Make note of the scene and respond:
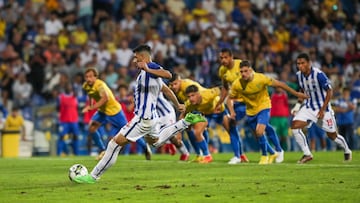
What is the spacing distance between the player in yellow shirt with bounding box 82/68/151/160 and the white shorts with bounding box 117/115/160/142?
24.0 ft

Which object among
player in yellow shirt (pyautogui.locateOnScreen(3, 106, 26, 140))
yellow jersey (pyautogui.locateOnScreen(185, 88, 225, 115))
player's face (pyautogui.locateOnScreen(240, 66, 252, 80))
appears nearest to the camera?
player's face (pyautogui.locateOnScreen(240, 66, 252, 80))

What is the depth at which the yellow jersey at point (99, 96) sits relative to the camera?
23.5 m

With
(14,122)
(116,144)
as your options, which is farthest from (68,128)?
(116,144)

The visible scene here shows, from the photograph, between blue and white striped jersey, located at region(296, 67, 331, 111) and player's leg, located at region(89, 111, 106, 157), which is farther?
player's leg, located at region(89, 111, 106, 157)

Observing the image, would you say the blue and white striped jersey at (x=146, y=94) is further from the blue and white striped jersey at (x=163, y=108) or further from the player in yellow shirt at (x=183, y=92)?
the blue and white striped jersey at (x=163, y=108)

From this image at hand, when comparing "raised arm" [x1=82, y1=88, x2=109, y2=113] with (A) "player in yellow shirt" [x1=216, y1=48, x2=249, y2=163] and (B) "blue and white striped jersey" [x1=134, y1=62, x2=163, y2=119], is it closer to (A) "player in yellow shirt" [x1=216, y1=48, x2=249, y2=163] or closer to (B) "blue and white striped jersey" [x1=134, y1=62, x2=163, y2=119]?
(A) "player in yellow shirt" [x1=216, y1=48, x2=249, y2=163]

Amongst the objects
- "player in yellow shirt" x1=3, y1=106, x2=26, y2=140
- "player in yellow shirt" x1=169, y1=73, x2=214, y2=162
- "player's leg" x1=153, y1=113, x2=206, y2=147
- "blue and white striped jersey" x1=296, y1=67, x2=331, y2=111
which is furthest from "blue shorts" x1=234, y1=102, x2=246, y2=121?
"player in yellow shirt" x1=3, y1=106, x2=26, y2=140

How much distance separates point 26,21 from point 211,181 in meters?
17.0

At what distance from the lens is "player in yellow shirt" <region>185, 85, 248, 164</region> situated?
21.0m

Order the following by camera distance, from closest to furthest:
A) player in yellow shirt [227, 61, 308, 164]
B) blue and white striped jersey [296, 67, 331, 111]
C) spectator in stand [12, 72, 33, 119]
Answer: player in yellow shirt [227, 61, 308, 164]
blue and white striped jersey [296, 67, 331, 111]
spectator in stand [12, 72, 33, 119]

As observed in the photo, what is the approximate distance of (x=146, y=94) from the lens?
51.9 feet

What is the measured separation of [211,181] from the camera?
51.1ft

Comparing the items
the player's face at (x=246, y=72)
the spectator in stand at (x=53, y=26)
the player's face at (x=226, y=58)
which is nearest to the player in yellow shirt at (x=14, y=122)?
the spectator in stand at (x=53, y=26)

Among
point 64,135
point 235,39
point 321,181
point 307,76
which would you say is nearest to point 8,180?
point 321,181
